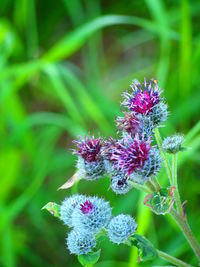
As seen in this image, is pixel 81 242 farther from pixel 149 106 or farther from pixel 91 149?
pixel 149 106

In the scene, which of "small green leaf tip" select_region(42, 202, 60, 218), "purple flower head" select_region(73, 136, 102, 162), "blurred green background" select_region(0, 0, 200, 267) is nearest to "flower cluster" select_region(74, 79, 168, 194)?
"purple flower head" select_region(73, 136, 102, 162)

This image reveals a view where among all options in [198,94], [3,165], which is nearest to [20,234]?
[3,165]

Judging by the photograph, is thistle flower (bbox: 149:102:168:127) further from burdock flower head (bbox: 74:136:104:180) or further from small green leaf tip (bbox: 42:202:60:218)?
small green leaf tip (bbox: 42:202:60:218)

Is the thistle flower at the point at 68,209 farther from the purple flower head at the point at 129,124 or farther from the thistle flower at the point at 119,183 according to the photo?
the purple flower head at the point at 129,124

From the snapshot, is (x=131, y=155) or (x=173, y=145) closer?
(x=131, y=155)

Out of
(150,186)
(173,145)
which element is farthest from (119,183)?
(173,145)

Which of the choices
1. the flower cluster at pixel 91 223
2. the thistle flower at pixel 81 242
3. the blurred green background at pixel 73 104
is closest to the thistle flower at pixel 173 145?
the flower cluster at pixel 91 223

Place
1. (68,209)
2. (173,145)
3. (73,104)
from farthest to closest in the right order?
(73,104), (68,209), (173,145)
